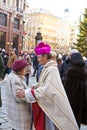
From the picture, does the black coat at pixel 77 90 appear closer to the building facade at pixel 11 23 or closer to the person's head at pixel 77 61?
the person's head at pixel 77 61

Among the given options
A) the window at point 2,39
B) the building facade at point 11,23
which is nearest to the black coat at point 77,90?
the building facade at point 11,23

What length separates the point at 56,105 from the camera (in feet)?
13.9

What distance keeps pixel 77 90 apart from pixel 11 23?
45584 millimetres

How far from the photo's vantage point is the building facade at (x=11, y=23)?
48094mm

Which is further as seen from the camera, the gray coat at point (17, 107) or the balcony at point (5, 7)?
the balcony at point (5, 7)

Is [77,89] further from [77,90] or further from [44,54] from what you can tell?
[44,54]

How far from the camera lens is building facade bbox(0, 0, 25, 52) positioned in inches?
1893

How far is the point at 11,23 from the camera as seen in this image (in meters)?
49.8

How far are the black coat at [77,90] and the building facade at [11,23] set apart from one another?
141 feet

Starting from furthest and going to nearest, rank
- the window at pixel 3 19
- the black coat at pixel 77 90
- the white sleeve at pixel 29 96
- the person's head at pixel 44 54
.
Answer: the window at pixel 3 19 → the black coat at pixel 77 90 → the person's head at pixel 44 54 → the white sleeve at pixel 29 96

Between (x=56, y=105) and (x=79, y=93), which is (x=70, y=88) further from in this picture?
(x=56, y=105)

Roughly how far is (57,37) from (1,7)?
7388 cm

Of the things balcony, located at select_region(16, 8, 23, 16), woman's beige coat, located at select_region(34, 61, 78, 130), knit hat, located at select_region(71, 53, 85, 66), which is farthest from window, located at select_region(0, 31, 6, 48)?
woman's beige coat, located at select_region(34, 61, 78, 130)

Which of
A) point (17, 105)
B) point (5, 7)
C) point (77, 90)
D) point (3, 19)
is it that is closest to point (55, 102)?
point (77, 90)
